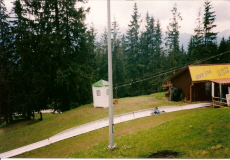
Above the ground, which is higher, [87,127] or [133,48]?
[133,48]

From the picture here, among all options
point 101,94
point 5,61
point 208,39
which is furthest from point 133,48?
point 5,61

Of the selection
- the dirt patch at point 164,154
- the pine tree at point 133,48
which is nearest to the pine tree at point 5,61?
the dirt patch at point 164,154

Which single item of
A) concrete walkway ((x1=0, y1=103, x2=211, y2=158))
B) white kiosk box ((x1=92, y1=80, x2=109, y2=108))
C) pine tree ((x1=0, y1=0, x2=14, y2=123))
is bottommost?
concrete walkway ((x1=0, y1=103, x2=211, y2=158))

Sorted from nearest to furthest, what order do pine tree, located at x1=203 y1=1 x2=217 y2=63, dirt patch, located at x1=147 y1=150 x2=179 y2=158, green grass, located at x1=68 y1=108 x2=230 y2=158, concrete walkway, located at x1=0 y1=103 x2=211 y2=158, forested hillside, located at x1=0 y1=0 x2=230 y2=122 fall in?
1. green grass, located at x1=68 y1=108 x2=230 y2=158
2. dirt patch, located at x1=147 y1=150 x2=179 y2=158
3. concrete walkway, located at x1=0 y1=103 x2=211 y2=158
4. forested hillside, located at x1=0 y1=0 x2=230 y2=122
5. pine tree, located at x1=203 y1=1 x2=217 y2=63

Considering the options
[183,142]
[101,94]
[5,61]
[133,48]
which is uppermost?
[133,48]

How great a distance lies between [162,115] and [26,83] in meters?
13.7

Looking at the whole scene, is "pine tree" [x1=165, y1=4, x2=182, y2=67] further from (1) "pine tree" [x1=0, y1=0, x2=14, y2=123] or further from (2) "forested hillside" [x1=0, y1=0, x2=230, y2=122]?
(1) "pine tree" [x1=0, y1=0, x2=14, y2=123]

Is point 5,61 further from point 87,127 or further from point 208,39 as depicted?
point 208,39

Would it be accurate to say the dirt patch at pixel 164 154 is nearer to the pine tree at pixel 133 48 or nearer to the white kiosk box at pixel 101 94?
the white kiosk box at pixel 101 94

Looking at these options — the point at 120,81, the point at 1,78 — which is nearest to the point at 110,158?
the point at 1,78

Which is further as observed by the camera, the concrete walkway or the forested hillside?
the forested hillside

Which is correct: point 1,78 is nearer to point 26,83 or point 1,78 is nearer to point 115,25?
point 26,83

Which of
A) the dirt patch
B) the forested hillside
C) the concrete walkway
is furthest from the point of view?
the forested hillside

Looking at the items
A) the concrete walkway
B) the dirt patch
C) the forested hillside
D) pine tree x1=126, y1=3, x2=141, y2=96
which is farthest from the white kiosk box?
pine tree x1=126, y1=3, x2=141, y2=96
